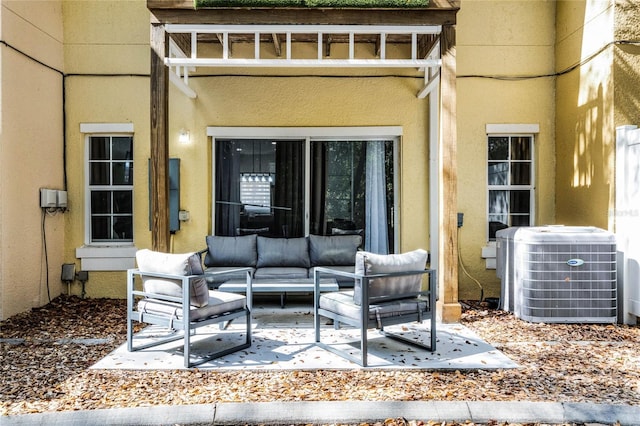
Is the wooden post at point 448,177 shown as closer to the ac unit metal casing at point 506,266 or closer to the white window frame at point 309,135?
the ac unit metal casing at point 506,266

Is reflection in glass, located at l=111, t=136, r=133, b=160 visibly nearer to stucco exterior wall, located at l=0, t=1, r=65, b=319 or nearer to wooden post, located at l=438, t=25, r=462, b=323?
stucco exterior wall, located at l=0, t=1, r=65, b=319

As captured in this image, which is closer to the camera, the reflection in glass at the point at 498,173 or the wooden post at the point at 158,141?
the wooden post at the point at 158,141

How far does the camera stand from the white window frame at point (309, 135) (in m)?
6.84

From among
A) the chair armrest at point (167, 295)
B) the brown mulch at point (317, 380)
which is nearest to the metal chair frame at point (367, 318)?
the brown mulch at point (317, 380)

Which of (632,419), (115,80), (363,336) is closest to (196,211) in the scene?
(115,80)

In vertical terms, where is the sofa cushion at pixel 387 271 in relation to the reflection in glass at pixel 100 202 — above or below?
below

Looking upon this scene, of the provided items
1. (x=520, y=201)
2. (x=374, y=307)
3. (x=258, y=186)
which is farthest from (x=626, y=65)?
(x=258, y=186)

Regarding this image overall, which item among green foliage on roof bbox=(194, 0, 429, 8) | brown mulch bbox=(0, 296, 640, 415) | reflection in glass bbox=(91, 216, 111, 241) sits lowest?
brown mulch bbox=(0, 296, 640, 415)

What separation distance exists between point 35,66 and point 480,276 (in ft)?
22.7

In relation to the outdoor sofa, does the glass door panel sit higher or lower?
higher

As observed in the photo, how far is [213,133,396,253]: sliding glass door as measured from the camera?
6.98 m

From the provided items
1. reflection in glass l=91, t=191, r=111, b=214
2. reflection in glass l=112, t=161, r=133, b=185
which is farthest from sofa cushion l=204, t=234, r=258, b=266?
reflection in glass l=91, t=191, r=111, b=214

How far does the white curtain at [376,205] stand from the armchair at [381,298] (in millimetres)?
2734

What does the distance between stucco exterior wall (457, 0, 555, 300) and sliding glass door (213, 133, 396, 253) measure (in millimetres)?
1172
